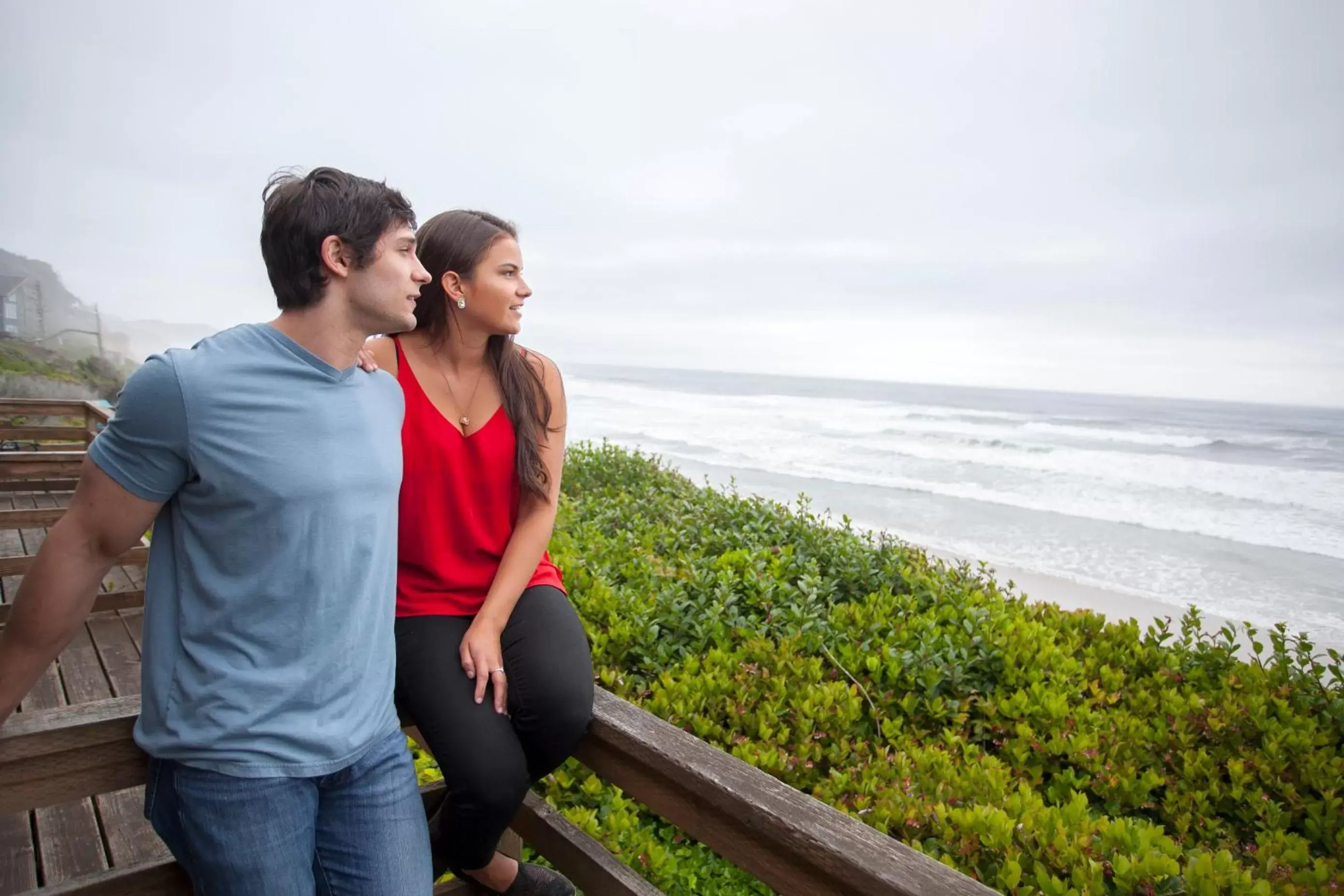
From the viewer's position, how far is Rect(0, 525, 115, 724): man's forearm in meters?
1.33

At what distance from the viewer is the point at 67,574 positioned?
1.36m

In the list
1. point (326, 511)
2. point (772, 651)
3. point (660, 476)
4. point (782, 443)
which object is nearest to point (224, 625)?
point (326, 511)

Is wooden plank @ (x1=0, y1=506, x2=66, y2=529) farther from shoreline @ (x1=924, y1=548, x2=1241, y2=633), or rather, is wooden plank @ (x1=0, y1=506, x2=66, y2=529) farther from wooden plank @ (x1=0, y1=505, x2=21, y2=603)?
shoreline @ (x1=924, y1=548, x2=1241, y2=633)

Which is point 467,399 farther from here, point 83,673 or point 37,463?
point 37,463

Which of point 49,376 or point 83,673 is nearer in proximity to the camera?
point 83,673

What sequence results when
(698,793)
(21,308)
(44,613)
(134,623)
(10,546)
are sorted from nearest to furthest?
1. (44,613)
2. (698,793)
3. (134,623)
4. (10,546)
5. (21,308)

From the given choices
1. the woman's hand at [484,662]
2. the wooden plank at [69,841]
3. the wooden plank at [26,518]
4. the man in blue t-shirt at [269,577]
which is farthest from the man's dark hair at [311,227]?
the wooden plank at [26,518]

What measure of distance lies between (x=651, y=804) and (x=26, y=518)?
501 cm

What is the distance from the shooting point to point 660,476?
29.7 feet

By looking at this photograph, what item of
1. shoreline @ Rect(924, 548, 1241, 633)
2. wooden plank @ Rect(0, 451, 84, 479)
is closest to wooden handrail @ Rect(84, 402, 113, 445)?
wooden plank @ Rect(0, 451, 84, 479)

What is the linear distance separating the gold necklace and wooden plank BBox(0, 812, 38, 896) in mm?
1758

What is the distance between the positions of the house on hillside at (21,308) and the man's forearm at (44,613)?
22153mm

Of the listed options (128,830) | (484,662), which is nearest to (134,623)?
(128,830)

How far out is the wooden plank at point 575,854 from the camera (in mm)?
1805
